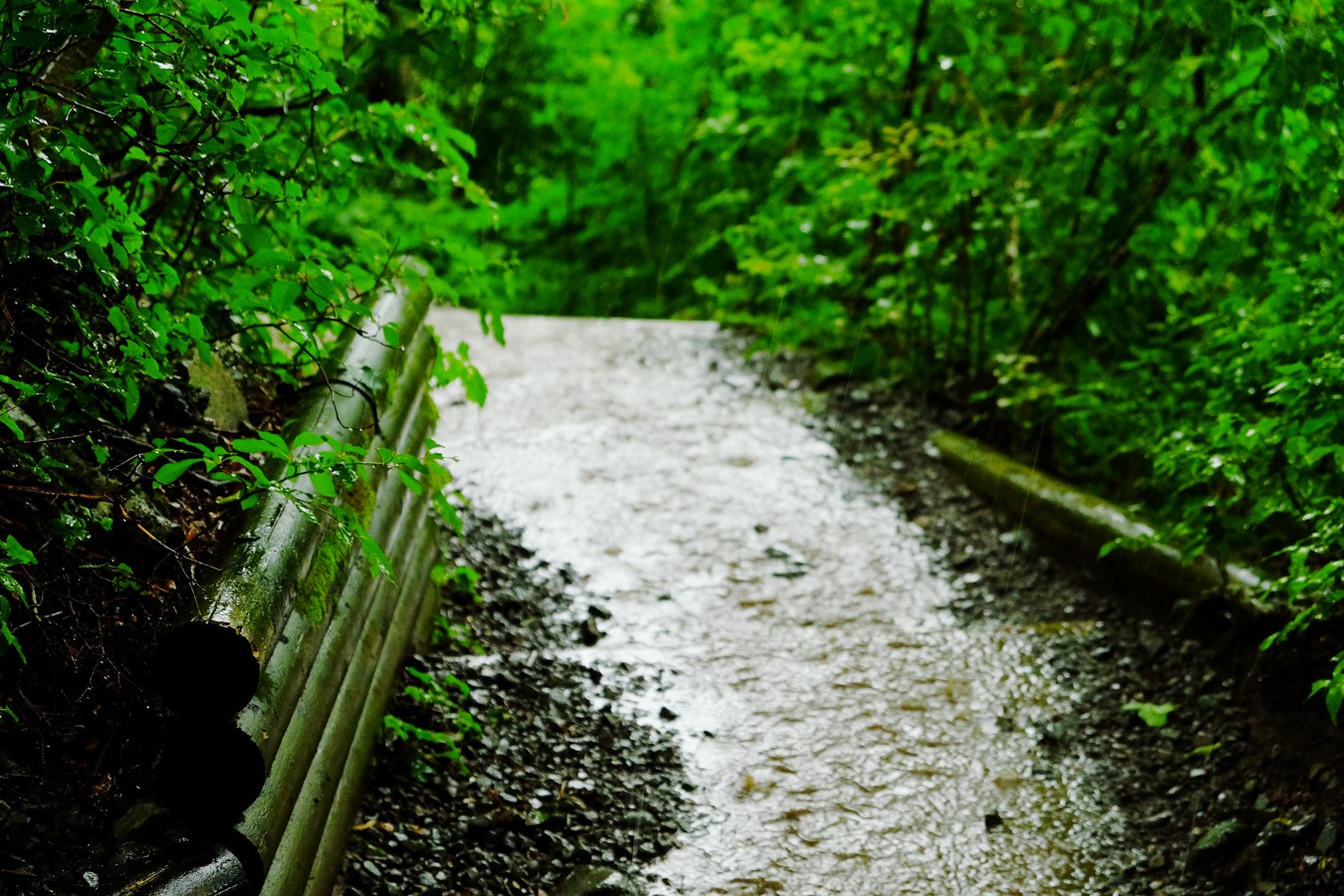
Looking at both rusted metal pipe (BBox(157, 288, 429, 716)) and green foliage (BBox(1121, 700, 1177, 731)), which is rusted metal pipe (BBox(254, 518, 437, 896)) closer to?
rusted metal pipe (BBox(157, 288, 429, 716))

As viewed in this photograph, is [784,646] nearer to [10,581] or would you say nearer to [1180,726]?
[1180,726]

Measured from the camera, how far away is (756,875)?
3480 millimetres

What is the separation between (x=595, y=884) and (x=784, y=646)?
1.87 meters

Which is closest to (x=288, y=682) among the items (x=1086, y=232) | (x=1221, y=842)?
(x=1221, y=842)

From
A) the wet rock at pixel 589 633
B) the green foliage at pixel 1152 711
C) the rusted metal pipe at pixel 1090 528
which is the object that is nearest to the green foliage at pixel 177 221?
the wet rock at pixel 589 633

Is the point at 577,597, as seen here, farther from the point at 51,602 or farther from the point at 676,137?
the point at 676,137

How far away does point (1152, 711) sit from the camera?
4.34m

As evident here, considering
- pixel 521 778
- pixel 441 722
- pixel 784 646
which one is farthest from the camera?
pixel 784 646

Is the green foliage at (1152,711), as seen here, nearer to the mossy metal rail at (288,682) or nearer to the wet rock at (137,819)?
the mossy metal rail at (288,682)

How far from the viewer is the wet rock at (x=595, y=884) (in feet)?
10.8

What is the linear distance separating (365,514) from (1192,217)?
5428 mm

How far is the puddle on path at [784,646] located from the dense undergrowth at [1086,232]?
112 cm

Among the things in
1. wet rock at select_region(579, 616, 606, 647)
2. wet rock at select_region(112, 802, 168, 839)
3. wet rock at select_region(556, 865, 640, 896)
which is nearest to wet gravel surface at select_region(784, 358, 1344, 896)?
wet rock at select_region(556, 865, 640, 896)

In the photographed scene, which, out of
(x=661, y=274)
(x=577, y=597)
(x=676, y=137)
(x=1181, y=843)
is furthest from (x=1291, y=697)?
(x=676, y=137)
